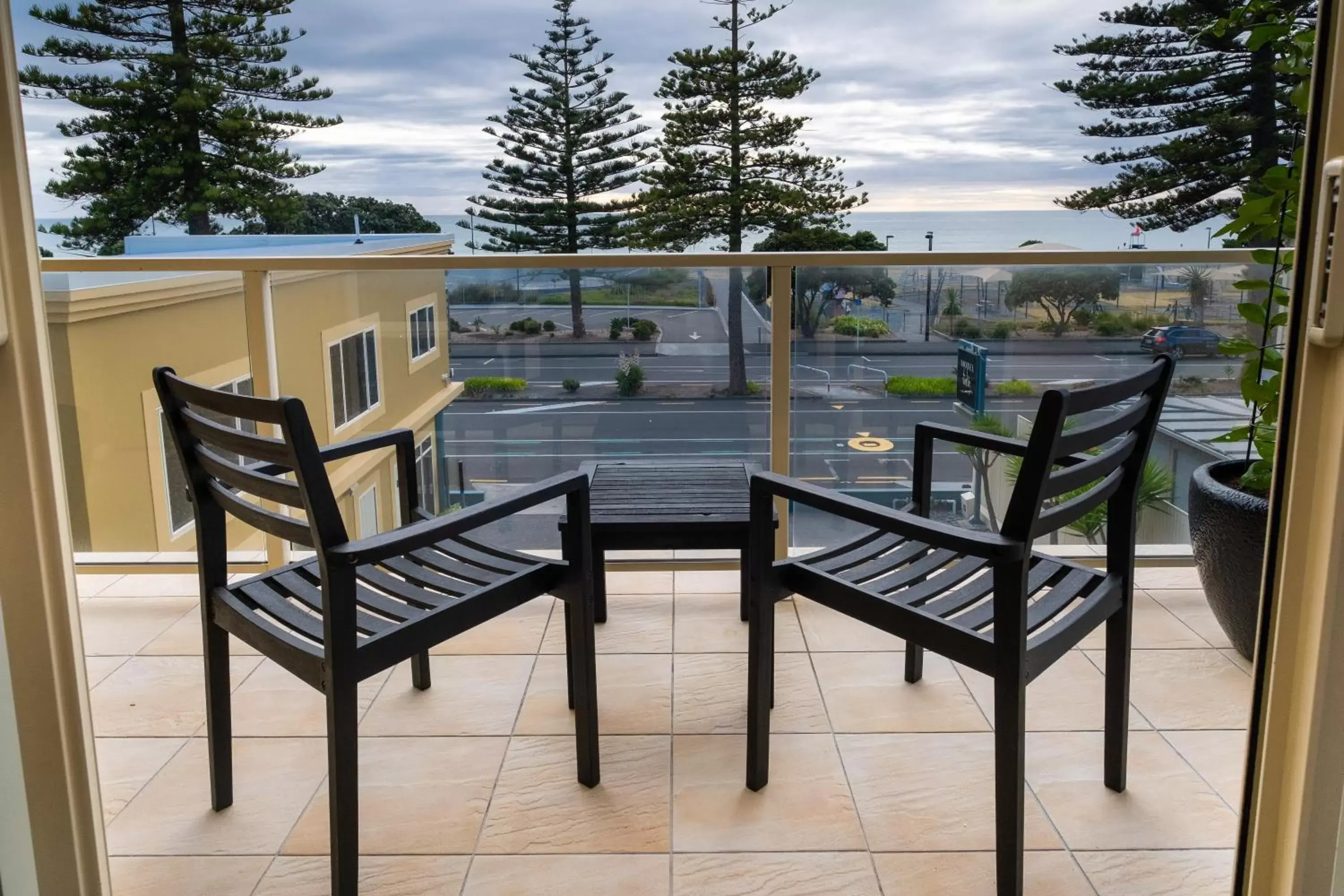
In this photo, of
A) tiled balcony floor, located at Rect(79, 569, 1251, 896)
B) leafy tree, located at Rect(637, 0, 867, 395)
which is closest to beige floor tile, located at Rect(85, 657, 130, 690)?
tiled balcony floor, located at Rect(79, 569, 1251, 896)

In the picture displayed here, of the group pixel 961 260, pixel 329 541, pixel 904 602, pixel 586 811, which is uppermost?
pixel 961 260

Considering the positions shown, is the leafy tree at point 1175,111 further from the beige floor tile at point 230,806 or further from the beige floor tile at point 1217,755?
the beige floor tile at point 230,806

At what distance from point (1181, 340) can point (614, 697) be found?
1881mm

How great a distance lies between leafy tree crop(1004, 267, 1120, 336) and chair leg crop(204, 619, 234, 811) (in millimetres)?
2192

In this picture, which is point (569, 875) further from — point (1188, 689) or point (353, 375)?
point (353, 375)

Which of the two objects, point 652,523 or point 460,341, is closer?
point 652,523

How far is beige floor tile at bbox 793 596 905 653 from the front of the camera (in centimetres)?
251

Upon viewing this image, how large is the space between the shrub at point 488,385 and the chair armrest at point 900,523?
1.33 meters

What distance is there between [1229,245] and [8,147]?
315 centimetres

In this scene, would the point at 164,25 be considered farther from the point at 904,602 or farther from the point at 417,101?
the point at 904,602

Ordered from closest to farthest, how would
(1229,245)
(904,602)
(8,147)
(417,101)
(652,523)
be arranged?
(8,147) < (904,602) < (652,523) < (1229,245) < (417,101)

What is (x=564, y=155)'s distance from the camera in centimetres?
1912

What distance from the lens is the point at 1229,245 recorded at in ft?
10.2

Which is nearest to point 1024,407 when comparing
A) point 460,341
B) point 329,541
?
point 460,341
